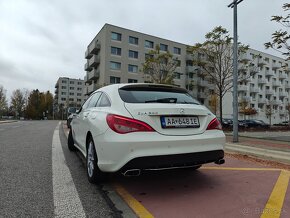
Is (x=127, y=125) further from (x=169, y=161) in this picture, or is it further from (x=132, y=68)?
(x=132, y=68)

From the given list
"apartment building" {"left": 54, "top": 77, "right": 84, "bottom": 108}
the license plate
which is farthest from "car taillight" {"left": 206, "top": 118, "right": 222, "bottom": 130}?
"apartment building" {"left": 54, "top": 77, "right": 84, "bottom": 108}

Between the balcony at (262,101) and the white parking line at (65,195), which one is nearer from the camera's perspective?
the white parking line at (65,195)

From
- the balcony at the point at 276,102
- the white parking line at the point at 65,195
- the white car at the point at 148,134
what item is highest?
the balcony at the point at 276,102

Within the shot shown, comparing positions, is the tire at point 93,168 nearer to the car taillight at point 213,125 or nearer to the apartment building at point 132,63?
the car taillight at point 213,125

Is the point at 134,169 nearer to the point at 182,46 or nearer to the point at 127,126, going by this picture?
the point at 127,126

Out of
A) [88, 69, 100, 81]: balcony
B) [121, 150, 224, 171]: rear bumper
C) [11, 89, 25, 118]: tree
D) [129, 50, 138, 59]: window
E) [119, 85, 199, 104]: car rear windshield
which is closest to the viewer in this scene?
→ [121, 150, 224, 171]: rear bumper

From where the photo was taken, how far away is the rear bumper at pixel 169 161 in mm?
3283

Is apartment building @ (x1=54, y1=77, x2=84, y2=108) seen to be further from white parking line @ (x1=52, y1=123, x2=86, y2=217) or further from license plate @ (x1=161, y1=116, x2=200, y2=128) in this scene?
license plate @ (x1=161, y1=116, x2=200, y2=128)

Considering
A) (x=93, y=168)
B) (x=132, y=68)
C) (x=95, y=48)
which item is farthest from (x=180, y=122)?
(x=95, y=48)

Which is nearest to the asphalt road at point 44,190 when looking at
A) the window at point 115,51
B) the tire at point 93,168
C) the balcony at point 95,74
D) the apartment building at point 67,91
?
the tire at point 93,168

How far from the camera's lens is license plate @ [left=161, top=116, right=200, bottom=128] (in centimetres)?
352

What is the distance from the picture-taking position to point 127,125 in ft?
11.1

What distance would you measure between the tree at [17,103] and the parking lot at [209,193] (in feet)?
311

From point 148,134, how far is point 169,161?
436mm
